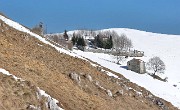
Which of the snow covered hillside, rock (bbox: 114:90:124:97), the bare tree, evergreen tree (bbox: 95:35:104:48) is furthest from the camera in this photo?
evergreen tree (bbox: 95:35:104:48)

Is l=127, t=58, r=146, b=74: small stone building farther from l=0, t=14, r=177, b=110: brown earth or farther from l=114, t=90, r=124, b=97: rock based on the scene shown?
l=114, t=90, r=124, b=97: rock

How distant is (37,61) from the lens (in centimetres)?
3956

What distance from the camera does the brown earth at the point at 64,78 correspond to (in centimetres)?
3391

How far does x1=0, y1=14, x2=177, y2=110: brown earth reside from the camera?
3391cm

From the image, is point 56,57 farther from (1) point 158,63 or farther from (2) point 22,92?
(1) point 158,63

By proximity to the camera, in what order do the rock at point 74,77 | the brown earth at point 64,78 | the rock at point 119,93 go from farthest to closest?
1. the rock at point 119,93
2. the rock at point 74,77
3. the brown earth at point 64,78

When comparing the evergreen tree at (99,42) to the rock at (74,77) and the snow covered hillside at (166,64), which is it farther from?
the rock at (74,77)

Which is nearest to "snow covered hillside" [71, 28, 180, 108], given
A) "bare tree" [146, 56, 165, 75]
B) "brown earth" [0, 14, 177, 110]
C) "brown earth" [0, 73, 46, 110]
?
"bare tree" [146, 56, 165, 75]

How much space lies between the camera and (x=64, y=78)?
38688 mm

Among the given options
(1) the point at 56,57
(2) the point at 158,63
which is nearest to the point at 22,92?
(1) the point at 56,57

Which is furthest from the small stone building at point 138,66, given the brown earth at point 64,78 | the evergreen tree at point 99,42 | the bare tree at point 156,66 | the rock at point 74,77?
the rock at point 74,77

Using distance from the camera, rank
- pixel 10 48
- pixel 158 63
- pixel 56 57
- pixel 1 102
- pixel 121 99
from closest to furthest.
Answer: pixel 1 102
pixel 10 48
pixel 121 99
pixel 56 57
pixel 158 63

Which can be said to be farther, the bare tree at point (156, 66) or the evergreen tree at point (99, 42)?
the evergreen tree at point (99, 42)

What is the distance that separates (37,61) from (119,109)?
742 centimetres
